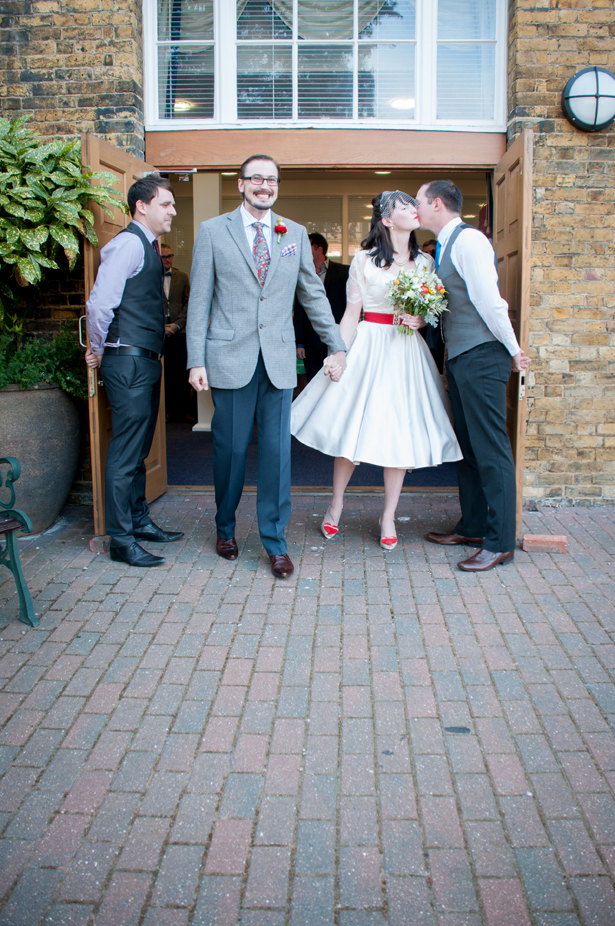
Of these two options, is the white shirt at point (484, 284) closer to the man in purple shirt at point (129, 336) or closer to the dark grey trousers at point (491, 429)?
the dark grey trousers at point (491, 429)

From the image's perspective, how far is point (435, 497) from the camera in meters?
5.97

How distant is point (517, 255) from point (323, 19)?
2561 mm

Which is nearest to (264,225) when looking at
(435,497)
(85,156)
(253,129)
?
(85,156)

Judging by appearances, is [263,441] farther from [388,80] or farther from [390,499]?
[388,80]

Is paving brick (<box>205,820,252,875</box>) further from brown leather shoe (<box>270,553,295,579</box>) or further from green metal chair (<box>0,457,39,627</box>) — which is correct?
brown leather shoe (<box>270,553,295,579</box>)

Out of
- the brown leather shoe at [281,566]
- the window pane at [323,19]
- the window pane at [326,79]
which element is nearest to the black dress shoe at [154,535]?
the brown leather shoe at [281,566]

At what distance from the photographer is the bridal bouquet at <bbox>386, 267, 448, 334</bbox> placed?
426 cm

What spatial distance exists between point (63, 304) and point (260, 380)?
6.78ft

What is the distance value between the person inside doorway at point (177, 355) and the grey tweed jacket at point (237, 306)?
5.41 meters

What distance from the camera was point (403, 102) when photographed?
5648 mm

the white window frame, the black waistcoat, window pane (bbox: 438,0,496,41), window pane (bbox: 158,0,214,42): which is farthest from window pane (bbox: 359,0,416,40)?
the black waistcoat

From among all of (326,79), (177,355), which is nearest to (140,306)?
(326,79)

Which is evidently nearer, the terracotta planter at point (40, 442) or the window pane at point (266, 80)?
the terracotta planter at point (40, 442)

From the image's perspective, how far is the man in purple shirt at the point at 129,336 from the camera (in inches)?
172
